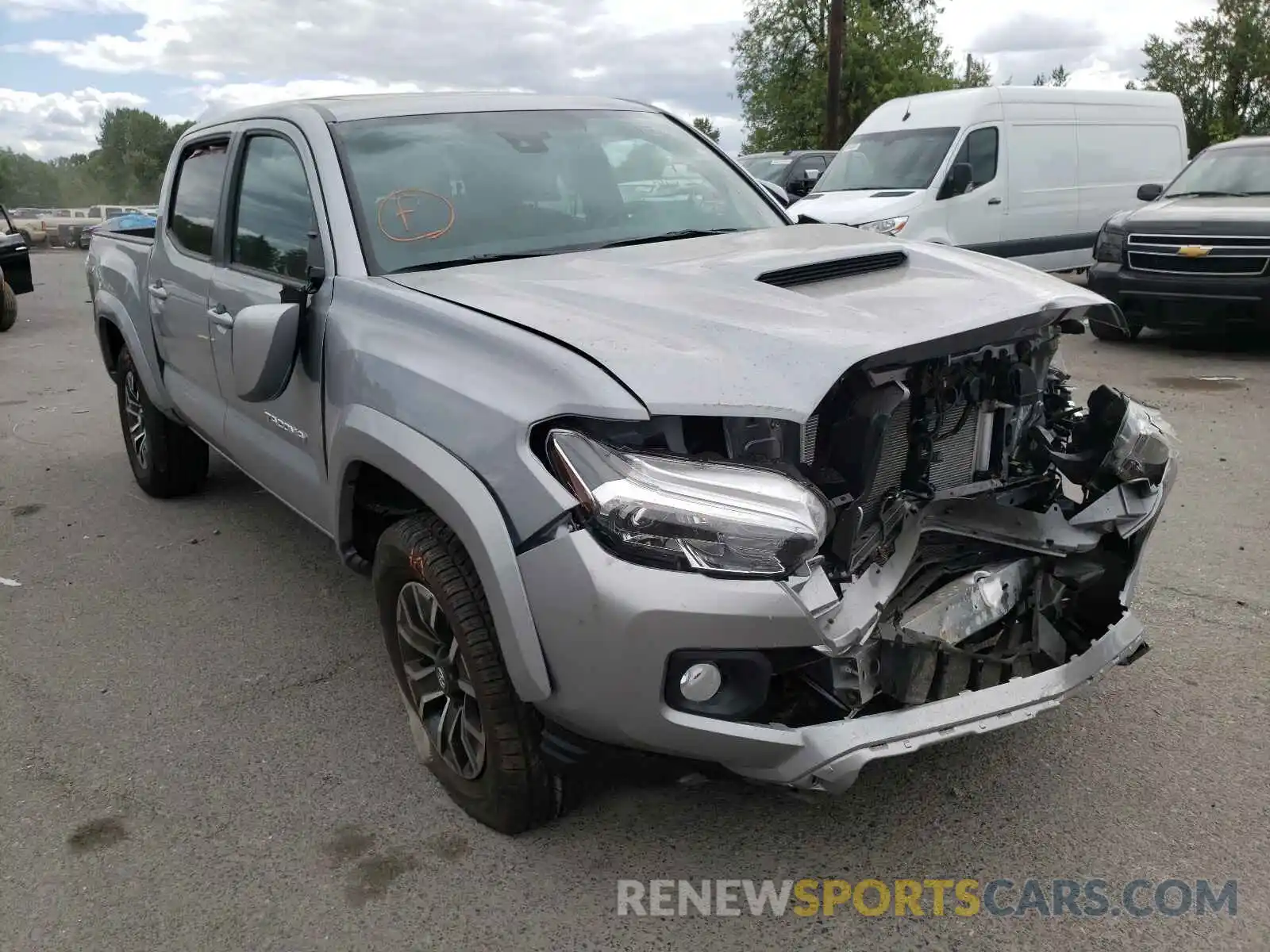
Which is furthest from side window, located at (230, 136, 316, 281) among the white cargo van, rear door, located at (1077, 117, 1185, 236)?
rear door, located at (1077, 117, 1185, 236)

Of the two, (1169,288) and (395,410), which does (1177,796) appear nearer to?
(395,410)

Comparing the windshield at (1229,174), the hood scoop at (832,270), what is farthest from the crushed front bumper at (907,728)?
the windshield at (1229,174)

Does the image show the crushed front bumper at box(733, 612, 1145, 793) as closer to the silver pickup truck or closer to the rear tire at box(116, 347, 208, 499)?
the silver pickup truck

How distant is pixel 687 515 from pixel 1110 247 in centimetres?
812

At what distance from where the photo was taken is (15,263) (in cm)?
1280

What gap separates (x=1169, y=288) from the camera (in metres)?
8.55

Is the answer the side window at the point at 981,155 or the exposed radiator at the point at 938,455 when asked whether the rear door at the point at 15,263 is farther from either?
the exposed radiator at the point at 938,455

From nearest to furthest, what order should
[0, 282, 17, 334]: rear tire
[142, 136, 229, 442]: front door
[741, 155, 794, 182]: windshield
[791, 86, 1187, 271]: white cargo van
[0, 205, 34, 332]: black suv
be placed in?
A: [142, 136, 229, 442]: front door
[791, 86, 1187, 271]: white cargo van
[0, 282, 17, 334]: rear tire
[0, 205, 34, 332]: black suv
[741, 155, 794, 182]: windshield

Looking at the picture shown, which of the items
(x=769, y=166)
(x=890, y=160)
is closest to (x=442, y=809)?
(x=890, y=160)

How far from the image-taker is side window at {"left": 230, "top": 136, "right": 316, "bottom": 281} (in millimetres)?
3486

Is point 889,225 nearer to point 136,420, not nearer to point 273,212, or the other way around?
point 136,420

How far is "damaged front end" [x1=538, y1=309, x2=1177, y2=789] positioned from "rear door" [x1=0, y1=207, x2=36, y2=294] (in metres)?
12.7

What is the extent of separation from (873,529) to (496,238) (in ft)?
4.98

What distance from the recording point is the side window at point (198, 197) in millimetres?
4289
